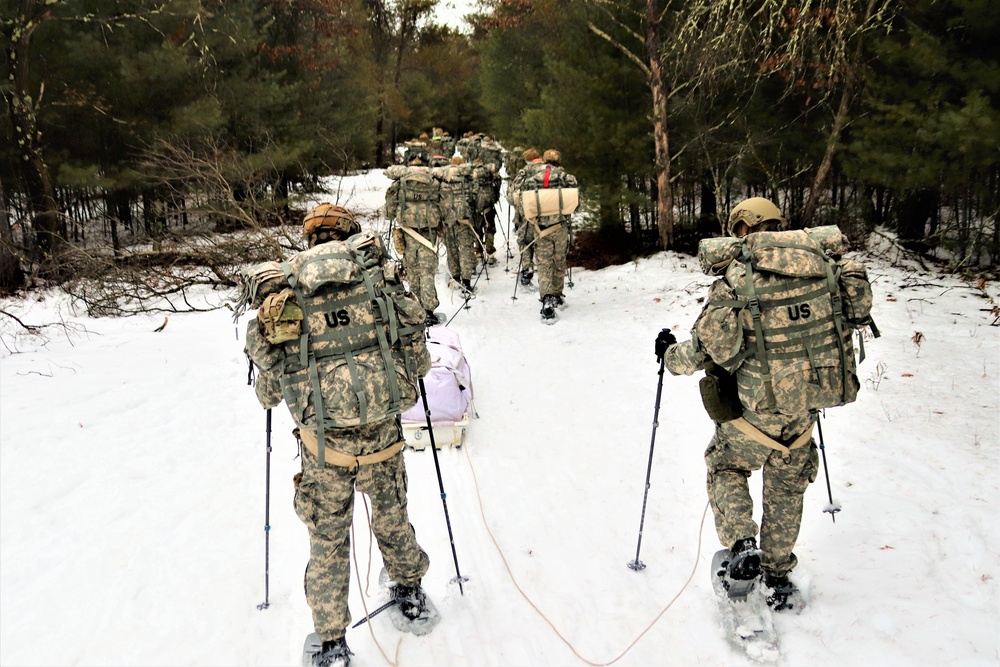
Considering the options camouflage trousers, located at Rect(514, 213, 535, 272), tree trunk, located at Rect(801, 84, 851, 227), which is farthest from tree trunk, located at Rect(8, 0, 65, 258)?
tree trunk, located at Rect(801, 84, 851, 227)

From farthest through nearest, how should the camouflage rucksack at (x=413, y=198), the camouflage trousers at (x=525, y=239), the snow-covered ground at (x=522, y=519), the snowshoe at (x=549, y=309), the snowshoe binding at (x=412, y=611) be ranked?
the camouflage trousers at (x=525, y=239), the snowshoe at (x=549, y=309), the camouflage rucksack at (x=413, y=198), the snowshoe binding at (x=412, y=611), the snow-covered ground at (x=522, y=519)

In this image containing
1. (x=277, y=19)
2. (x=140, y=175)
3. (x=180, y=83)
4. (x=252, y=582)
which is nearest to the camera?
(x=252, y=582)

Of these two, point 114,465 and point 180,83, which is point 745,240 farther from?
point 180,83

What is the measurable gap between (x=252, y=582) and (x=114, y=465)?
6.66 ft

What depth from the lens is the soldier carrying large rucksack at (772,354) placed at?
A: 3.14 meters

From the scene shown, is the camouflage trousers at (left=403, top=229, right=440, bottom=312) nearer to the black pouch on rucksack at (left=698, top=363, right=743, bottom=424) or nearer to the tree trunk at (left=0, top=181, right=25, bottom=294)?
the black pouch on rucksack at (left=698, top=363, right=743, bottom=424)

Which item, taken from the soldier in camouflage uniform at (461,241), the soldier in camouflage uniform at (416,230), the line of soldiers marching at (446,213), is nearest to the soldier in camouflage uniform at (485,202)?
the soldier in camouflage uniform at (461,241)

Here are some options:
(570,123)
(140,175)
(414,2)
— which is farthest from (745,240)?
(414,2)

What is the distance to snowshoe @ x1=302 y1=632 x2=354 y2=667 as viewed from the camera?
10.9ft

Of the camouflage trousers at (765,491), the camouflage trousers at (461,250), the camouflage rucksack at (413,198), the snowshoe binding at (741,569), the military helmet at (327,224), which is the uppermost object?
the camouflage rucksack at (413,198)

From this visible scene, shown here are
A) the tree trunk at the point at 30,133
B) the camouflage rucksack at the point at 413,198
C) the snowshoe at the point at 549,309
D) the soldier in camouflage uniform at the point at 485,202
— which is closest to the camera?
the camouflage rucksack at the point at 413,198

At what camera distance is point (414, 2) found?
110 ft

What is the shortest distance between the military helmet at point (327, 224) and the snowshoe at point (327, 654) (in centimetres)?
221

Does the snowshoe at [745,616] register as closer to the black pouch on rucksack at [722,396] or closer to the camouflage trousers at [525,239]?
the black pouch on rucksack at [722,396]
